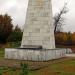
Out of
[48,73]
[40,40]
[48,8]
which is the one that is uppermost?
[48,8]

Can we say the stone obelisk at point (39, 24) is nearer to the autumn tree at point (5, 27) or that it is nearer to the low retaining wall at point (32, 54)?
the low retaining wall at point (32, 54)

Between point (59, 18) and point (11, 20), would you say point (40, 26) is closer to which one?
point (59, 18)

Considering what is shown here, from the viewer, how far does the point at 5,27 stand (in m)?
60.8

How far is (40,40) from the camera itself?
23.3 metres

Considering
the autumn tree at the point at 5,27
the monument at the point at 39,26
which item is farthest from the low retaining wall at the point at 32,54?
the autumn tree at the point at 5,27

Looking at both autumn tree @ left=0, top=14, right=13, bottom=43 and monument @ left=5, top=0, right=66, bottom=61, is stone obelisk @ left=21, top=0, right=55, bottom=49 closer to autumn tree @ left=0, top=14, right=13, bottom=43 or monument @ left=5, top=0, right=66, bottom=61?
monument @ left=5, top=0, right=66, bottom=61

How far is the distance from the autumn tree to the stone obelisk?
108ft

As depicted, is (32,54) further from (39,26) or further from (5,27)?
(5,27)

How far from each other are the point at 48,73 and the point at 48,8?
30.8 feet

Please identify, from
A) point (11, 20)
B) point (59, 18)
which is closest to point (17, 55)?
point (59, 18)

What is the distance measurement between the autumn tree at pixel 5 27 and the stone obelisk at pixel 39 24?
32.9 metres

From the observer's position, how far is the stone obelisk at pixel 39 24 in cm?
2336

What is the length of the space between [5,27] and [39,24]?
37.9 m

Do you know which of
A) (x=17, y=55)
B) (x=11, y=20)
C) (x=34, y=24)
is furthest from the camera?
(x=11, y=20)
